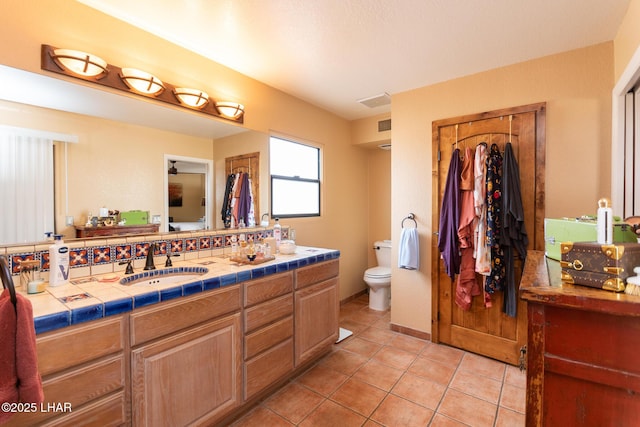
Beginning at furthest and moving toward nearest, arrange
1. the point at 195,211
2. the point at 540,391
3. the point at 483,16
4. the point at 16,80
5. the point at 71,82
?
the point at 195,211
the point at 483,16
the point at 71,82
the point at 16,80
the point at 540,391

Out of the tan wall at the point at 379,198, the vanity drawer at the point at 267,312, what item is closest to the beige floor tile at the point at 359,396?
the vanity drawer at the point at 267,312

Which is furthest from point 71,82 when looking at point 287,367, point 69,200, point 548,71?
point 548,71

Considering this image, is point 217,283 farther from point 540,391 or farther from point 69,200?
point 540,391

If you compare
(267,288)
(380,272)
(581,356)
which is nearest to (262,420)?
(267,288)

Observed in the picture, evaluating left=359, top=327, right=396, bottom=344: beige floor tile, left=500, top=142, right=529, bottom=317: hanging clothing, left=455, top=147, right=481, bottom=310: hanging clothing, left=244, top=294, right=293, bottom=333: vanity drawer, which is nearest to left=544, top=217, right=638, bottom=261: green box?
left=500, top=142, right=529, bottom=317: hanging clothing

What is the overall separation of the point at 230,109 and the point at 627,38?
266cm

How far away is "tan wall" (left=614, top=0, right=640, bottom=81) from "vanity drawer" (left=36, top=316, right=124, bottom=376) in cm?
292

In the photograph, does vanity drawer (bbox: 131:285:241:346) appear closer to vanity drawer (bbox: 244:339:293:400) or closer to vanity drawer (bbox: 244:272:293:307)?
vanity drawer (bbox: 244:272:293:307)

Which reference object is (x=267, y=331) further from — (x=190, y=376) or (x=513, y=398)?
(x=513, y=398)

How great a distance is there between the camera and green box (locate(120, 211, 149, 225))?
1.74 m

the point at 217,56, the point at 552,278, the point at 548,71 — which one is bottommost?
the point at 552,278

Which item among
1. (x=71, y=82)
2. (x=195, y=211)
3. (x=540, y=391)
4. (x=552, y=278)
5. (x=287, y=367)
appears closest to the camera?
(x=540, y=391)

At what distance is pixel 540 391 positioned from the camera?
0.82 metres

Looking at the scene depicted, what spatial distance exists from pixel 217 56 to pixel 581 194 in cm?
298
